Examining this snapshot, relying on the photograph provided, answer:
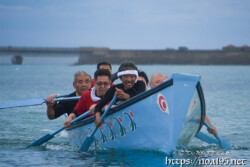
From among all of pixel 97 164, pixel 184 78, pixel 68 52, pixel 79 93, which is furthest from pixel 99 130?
pixel 68 52

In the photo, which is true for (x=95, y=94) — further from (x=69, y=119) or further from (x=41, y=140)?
(x=41, y=140)

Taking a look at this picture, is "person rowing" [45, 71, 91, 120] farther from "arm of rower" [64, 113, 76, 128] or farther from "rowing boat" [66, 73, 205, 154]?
"rowing boat" [66, 73, 205, 154]

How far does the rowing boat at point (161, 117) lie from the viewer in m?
7.27

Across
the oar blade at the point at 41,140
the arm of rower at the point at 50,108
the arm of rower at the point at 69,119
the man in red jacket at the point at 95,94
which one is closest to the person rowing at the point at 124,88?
the man in red jacket at the point at 95,94

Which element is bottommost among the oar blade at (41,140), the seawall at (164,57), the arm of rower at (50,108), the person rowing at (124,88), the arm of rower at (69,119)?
the oar blade at (41,140)

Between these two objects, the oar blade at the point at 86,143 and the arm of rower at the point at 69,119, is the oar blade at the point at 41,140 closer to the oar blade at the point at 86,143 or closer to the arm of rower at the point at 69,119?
the arm of rower at the point at 69,119

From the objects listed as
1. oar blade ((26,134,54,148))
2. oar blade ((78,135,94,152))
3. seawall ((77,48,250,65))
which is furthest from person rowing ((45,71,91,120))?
seawall ((77,48,250,65))

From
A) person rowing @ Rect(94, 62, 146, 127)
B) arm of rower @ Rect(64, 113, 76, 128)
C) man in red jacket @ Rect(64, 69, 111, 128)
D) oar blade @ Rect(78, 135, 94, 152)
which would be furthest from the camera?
arm of rower @ Rect(64, 113, 76, 128)

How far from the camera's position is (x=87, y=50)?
4535 inches

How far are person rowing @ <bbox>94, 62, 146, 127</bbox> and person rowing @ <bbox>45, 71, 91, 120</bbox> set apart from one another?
52.7 inches

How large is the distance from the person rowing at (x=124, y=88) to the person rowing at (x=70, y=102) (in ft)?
4.39

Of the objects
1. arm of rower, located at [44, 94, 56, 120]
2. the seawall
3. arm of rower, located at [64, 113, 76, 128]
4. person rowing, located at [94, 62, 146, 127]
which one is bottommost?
arm of rower, located at [64, 113, 76, 128]

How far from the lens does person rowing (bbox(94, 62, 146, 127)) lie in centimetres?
778

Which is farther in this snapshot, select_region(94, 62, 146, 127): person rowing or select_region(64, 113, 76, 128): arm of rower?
select_region(64, 113, 76, 128): arm of rower
